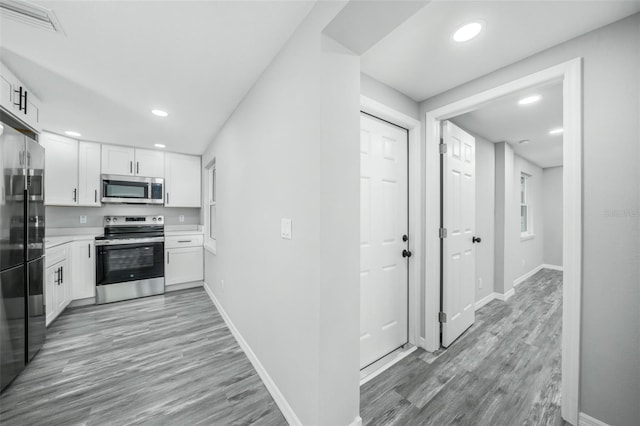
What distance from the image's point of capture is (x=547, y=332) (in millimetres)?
2643

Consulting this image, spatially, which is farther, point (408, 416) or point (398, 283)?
point (398, 283)

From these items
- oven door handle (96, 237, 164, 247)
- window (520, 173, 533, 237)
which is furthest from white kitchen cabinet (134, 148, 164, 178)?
window (520, 173, 533, 237)

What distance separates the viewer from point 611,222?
1384 millimetres

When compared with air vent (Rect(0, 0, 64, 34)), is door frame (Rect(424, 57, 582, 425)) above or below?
below

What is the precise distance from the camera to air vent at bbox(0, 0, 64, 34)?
4.08ft

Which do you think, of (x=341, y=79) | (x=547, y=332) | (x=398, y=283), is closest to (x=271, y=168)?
(x=341, y=79)

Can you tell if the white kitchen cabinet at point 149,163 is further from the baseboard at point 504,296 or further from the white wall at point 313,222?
the baseboard at point 504,296

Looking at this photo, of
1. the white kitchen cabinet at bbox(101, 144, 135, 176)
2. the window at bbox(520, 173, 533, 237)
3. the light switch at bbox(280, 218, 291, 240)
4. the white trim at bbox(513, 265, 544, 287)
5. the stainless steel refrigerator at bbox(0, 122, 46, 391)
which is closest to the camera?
the light switch at bbox(280, 218, 291, 240)

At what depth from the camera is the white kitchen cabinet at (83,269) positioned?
3.27m

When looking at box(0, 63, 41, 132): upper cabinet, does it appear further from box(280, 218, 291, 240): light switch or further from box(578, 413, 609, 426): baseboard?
box(578, 413, 609, 426): baseboard

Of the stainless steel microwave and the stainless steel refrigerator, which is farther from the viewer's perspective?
the stainless steel microwave

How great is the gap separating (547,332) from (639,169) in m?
2.19

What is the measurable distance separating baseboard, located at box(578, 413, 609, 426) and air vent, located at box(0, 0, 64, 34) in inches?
151

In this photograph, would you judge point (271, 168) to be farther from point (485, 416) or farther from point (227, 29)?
point (485, 416)
